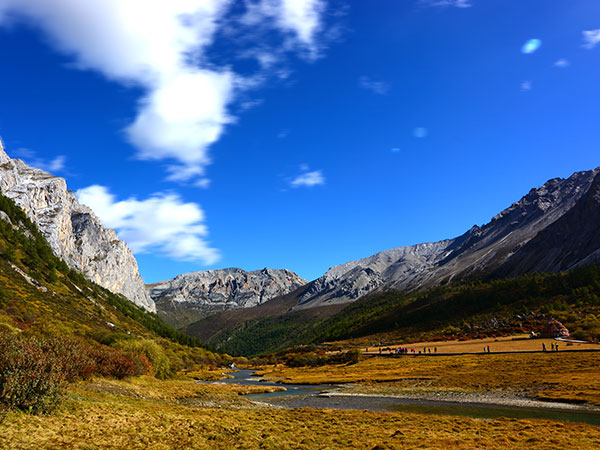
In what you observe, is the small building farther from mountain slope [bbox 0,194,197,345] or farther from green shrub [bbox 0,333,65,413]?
green shrub [bbox 0,333,65,413]

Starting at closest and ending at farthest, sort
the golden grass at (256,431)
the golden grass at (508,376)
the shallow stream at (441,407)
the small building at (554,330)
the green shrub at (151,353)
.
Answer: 1. the golden grass at (256,431)
2. the shallow stream at (441,407)
3. the golden grass at (508,376)
4. the green shrub at (151,353)
5. the small building at (554,330)

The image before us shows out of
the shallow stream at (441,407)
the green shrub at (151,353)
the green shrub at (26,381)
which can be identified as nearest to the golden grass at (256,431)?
the green shrub at (26,381)

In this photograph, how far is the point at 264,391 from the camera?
7088 centimetres

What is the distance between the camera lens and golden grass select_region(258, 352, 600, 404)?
151ft

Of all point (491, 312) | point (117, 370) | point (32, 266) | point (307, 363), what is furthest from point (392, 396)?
point (32, 266)

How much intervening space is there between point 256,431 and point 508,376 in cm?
4597

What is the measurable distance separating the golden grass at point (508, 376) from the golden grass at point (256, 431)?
744 inches

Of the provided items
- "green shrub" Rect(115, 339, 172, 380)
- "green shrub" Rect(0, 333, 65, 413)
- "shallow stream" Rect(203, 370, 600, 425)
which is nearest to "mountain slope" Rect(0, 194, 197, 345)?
"green shrub" Rect(115, 339, 172, 380)

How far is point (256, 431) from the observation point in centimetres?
2727

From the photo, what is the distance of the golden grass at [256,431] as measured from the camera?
2053cm

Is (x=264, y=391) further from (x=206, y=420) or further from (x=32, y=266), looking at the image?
Answer: (x=32, y=266)

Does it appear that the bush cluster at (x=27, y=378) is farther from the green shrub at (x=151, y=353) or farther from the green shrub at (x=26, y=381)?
the green shrub at (x=151, y=353)

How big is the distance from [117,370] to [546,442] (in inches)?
1895

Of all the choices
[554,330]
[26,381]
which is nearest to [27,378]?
[26,381]
